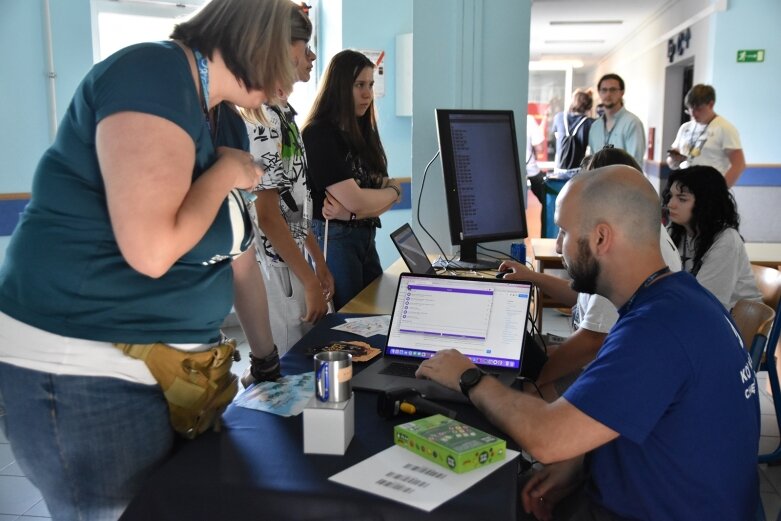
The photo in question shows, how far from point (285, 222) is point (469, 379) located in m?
0.93

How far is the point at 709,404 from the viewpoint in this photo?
1204 mm

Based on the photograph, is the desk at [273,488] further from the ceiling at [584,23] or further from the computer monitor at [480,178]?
the ceiling at [584,23]

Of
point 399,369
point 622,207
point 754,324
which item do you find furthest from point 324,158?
point 754,324

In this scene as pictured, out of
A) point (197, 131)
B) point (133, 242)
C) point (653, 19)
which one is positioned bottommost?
point (133, 242)

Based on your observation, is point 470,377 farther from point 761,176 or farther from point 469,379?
point 761,176

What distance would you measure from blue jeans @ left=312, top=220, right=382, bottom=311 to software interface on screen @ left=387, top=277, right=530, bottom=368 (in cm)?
83

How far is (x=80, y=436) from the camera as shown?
107cm

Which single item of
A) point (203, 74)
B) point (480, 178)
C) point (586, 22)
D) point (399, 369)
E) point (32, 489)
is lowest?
point (32, 489)

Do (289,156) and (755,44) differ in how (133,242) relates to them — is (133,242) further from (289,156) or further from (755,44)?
(755,44)

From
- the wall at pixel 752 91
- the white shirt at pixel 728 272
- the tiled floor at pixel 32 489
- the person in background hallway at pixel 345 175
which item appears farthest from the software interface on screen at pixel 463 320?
the wall at pixel 752 91

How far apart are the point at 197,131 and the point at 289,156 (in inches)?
Result: 38.8

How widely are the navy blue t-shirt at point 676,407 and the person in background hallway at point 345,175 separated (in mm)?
1365

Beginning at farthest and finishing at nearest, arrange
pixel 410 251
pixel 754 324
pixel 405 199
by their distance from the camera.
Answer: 1. pixel 405 199
2. pixel 410 251
3. pixel 754 324

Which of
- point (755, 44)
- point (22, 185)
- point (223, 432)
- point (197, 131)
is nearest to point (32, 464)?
point (223, 432)
